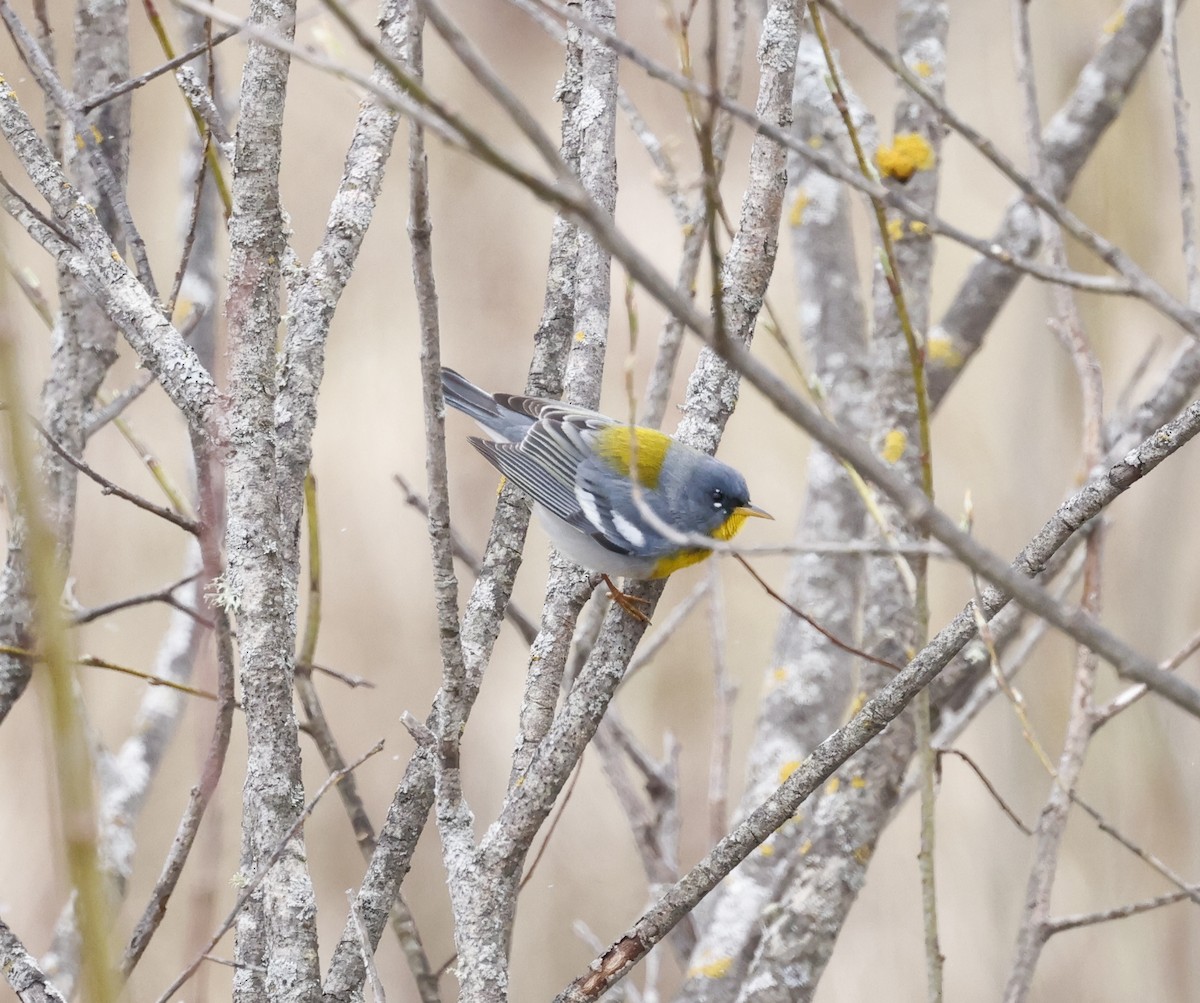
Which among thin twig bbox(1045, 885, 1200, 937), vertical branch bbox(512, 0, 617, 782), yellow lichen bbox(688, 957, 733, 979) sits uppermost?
vertical branch bbox(512, 0, 617, 782)

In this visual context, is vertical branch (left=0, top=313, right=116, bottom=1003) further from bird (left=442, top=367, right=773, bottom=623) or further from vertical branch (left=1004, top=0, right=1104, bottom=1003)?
vertical branch (left=1004, top=0, right=1104, bottom=1003)

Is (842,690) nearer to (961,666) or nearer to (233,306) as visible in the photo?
(961,666)

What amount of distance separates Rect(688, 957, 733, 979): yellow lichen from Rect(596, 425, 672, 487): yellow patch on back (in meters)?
1.00

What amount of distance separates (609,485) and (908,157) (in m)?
1.13

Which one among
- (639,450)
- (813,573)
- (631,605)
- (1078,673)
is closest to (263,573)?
(631,605)

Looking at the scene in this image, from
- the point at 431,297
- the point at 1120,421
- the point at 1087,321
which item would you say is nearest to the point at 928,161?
the point at 1120,421

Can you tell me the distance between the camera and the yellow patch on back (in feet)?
7.88

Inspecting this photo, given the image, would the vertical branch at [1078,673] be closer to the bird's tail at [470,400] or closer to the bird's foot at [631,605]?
the bird's foot at [631,605]

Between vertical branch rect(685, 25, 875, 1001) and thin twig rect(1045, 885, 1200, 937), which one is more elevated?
→ vertical branch rect(685, 25, 875, 1001)

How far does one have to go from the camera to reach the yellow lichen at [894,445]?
249 centimetres

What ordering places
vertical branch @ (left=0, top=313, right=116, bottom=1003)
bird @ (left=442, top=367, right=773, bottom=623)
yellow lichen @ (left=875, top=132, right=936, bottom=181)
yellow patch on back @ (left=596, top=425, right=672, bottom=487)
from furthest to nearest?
yellow lichen @ (left=875, top=132, right=936, bottom=181)
yellow patch on back @ (left=596, top=425, right=672, bottom=487)
bird @ (left=442, top=367, right=773, bottom=623)
vertical branch @ (left=0, top=313, right=116, bottom=1003)

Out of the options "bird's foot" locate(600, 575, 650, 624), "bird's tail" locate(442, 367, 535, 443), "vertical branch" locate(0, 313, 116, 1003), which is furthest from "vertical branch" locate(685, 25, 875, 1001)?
"vertical branch" locate(0, 313, 116, 1003)

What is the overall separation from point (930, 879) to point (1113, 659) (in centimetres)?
94

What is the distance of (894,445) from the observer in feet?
8.21
